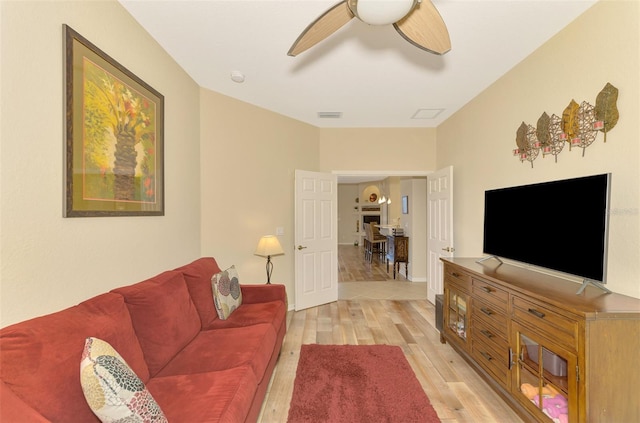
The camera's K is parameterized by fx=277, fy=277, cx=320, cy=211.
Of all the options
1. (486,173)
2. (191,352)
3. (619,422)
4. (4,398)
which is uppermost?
(486,173)

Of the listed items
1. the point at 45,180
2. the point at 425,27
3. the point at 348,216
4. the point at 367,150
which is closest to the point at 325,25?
the point at 425,27

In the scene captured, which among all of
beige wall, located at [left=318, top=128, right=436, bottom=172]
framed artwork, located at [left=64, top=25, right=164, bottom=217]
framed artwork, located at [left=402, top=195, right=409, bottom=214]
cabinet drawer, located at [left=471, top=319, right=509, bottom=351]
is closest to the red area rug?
cabinet drawer, located at [left=471, top=319, right=509, bottom=351]

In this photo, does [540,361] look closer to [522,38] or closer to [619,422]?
[619,422]

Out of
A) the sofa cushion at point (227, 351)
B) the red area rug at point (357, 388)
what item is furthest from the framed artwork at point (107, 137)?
the red area rug at point (357, 388)

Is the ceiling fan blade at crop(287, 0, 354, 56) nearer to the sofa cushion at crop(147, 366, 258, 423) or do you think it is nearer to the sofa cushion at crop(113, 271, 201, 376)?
the sofa cushion at crop(113, 271, 201, 376)

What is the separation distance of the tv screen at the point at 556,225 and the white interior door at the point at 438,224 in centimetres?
118

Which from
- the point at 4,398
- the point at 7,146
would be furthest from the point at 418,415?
the point at 7,146

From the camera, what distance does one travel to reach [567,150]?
2.15 m

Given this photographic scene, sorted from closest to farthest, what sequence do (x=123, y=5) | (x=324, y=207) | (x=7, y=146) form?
(x=7, y=146)
(x=123, y=5)
(x=324, y=207)

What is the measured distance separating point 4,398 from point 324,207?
12.5 ft

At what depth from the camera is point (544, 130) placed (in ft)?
7.68

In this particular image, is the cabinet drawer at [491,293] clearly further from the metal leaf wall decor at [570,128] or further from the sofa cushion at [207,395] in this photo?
the sofa cushion at [207,395]

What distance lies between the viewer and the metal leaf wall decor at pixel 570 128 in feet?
5.93

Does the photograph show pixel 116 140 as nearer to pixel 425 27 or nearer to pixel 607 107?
pixel 425 27
